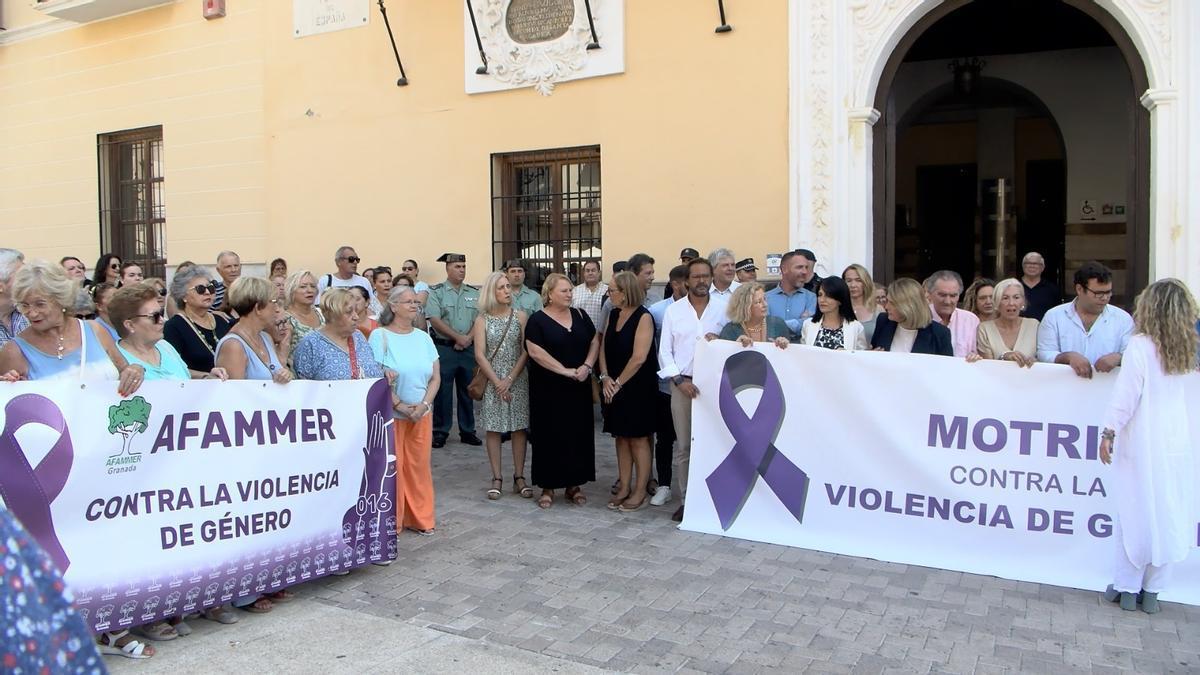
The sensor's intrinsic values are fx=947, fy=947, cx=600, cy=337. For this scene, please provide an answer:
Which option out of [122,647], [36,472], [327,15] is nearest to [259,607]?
[122,647]

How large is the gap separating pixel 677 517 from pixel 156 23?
11754 mm

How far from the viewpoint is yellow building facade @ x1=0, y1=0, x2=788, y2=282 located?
10.0 meters

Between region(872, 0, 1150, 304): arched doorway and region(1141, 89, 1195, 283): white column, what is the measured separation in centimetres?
23

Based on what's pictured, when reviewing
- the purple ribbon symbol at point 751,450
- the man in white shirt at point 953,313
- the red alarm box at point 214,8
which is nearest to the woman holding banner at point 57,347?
the purple ribbon symbol at point 751,450

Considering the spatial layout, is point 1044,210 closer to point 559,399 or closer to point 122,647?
point 559,399

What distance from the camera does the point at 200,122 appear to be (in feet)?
44.7

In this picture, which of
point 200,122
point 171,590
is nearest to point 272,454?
point 171,590

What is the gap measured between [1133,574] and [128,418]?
15.8ft

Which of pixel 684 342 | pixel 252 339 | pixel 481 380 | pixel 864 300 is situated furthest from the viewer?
pixel 481 380

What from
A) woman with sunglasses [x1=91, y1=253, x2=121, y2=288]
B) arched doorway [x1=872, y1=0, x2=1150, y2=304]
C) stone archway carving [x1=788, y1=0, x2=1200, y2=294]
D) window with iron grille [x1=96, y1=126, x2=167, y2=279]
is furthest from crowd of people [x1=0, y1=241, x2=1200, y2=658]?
window with iron grille [x1=96, y1=126, x2=167, y2=279]

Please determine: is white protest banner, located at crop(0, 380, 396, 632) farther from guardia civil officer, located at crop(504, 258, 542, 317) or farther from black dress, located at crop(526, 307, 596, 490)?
guardia civil officer, located at crop(504, 258, 542, 317)

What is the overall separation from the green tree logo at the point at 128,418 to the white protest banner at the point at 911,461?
3.33 metres

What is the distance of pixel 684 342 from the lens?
6.57 meters

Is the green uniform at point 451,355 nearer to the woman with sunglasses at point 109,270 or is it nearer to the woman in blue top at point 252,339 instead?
the woman with sunglasses at point 109,270
